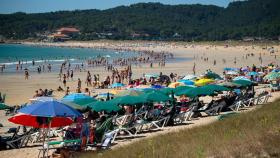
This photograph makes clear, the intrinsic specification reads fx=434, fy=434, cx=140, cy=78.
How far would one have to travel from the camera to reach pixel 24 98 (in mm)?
26719

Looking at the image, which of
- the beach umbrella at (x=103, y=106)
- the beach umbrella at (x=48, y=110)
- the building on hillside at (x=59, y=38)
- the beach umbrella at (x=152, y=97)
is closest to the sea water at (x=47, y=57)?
the beach umbrella at (x=152, y=97)

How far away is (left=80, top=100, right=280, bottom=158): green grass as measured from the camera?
20.7 ft

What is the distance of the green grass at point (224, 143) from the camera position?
6305 millimetres

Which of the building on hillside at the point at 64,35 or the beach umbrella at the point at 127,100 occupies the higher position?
the building on hillside at the point at 64,35

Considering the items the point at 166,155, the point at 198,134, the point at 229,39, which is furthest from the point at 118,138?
the point at 229,39

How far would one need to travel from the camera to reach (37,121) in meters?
10.4

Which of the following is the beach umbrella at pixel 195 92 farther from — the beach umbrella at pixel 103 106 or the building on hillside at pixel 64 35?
the building on hillside at pixel 64 35

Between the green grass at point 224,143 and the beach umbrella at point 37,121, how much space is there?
2.94m

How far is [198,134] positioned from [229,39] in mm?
145630

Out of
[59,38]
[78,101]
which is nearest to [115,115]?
[78,101]

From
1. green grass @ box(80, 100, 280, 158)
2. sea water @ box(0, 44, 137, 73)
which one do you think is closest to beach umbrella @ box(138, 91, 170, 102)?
green grass @ box(80, 100, 280, 158)

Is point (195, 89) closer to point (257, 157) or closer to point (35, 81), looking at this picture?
point (257, 157)

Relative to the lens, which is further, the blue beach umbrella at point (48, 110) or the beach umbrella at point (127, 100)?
the beach umbrella at point (127, 100)

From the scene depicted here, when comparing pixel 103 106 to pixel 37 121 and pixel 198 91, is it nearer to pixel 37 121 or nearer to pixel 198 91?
pixel 37 121
